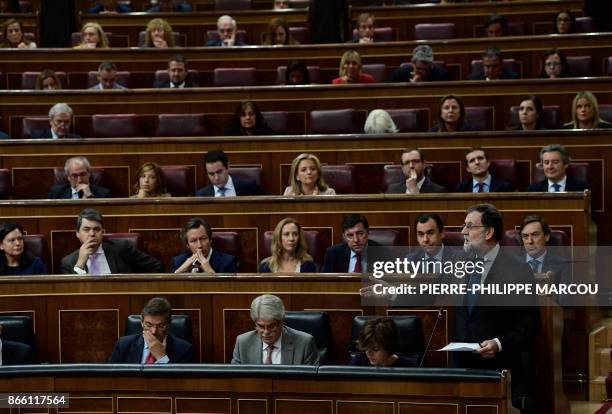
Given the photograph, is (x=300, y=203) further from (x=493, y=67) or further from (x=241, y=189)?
(x=493, y=67)

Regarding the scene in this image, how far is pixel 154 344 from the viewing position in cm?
395

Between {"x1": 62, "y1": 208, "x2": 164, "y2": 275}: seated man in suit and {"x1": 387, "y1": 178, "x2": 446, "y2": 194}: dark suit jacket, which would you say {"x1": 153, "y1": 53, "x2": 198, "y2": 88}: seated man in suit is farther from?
{"x1": 62, "y1": 208, "x2": 164, "y2": 275}: seated man in suit

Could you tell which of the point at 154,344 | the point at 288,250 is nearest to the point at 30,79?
the point at 288,250

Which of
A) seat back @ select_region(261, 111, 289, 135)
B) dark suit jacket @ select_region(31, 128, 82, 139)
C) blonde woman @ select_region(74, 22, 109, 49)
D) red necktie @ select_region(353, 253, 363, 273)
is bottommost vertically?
red necktie @ select_region(353, 253, 363, 273)

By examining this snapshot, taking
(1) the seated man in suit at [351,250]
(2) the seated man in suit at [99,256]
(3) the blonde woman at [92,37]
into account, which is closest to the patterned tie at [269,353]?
(1) the seated man in suit at [351,250]

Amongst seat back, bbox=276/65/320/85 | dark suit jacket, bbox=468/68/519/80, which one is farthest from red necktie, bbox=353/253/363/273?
seat back, bbox=276/65/320/85

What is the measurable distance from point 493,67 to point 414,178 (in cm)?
129

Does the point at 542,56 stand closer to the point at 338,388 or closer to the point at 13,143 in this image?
the point at 13,143

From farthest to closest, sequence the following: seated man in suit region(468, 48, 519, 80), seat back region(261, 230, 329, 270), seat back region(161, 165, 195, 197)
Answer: seated man in suit region(468, 48, 519, 80), seat back region(161, 165, 195, 197), seat back region(261, 230, 329, 270)

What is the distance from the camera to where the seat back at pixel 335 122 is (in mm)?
5973

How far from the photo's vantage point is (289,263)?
181 inches

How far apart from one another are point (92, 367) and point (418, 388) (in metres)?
0.88

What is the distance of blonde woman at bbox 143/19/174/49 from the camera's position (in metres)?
6.96

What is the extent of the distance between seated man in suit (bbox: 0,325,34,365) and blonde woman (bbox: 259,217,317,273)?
0.93m
